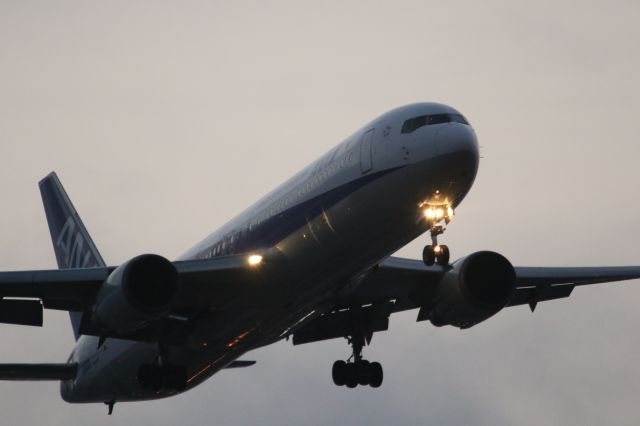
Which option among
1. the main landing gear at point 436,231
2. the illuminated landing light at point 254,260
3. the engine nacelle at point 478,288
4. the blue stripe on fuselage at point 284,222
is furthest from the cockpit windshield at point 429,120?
the engine nacelle at point 478,288

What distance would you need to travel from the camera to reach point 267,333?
1312 inches

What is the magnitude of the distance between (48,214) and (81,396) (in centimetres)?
1120

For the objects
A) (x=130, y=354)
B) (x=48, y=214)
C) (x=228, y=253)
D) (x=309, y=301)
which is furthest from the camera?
(x=48, y=214)

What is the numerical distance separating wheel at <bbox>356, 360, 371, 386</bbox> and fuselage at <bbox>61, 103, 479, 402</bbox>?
4729mm

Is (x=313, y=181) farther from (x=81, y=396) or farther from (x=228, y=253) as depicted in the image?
(x=81, y=396)

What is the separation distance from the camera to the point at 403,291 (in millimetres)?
37250

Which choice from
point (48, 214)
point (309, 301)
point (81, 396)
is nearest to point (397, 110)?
point (309, 301)

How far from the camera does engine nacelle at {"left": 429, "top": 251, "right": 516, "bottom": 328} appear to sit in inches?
1421

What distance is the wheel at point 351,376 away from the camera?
38438 mm

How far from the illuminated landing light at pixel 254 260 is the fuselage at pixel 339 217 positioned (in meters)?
0.36

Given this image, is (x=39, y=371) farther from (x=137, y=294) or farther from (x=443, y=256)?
(x=443, y=256)

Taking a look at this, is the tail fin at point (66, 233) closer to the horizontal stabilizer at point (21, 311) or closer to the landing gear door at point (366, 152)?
the horizontal stabilizer at point (21, 311)

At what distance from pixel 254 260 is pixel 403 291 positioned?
24.3ft

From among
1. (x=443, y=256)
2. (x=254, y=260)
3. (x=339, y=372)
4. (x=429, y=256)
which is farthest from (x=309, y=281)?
(x=339, y=372)
